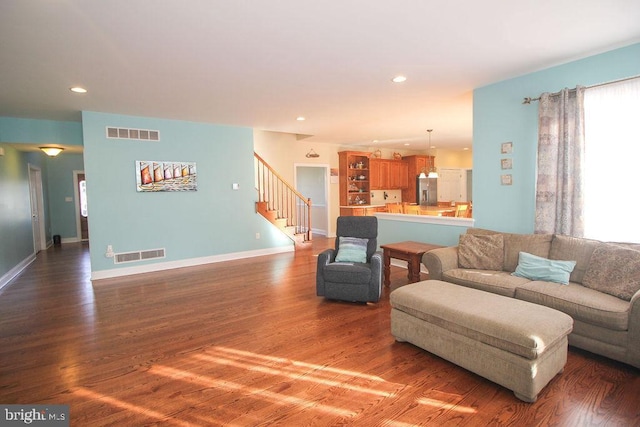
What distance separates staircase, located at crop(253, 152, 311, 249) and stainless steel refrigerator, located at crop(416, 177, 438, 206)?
4.08m

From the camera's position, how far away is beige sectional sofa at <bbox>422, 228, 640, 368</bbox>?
250cm

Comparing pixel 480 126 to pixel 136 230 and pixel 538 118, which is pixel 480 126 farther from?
pixel 136 230

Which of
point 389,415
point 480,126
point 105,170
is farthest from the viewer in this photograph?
point 105,170

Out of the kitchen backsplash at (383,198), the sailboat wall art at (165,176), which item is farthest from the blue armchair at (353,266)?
the kitchen backsplash at (383,198)

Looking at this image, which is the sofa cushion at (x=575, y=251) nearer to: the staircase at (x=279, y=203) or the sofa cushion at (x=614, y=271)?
the sofa cushion at (x=614, y=271)

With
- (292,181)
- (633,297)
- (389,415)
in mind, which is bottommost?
(389,415)

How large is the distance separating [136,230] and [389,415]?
17.3 ft

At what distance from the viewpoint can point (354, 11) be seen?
2498 mm

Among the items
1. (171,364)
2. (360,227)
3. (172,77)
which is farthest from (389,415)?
(172,77)

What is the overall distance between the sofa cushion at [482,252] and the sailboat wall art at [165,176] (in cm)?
477

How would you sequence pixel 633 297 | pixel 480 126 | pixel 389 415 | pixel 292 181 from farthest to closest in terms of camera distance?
1. pixel 292 181
2. pixel 480 126
3. pixel 633 297
4. pixel 389 415

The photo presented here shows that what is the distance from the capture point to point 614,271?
2.82 m

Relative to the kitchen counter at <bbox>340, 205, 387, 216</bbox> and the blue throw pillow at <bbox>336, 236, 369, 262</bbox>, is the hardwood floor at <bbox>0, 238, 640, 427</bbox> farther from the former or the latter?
the kitchen counter at <bbox>340, 205, 387, 216</bbox>

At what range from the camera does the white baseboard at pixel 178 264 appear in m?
5.56
